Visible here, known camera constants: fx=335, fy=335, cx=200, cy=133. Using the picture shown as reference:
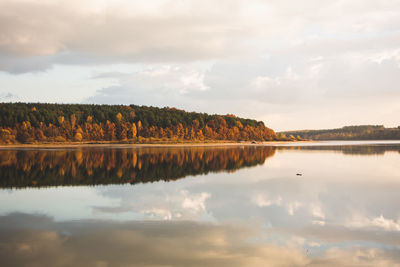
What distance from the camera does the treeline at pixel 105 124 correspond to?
13525 cm

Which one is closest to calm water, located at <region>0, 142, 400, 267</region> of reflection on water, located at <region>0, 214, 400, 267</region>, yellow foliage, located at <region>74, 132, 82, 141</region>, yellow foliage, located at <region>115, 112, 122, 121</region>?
reflection on water, located at <region>0, 214, 400, 267</region>

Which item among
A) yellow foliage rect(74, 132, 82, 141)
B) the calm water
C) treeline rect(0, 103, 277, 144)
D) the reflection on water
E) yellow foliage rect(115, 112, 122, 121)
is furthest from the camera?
yellow foliage rect(115, 112, 122, 121)

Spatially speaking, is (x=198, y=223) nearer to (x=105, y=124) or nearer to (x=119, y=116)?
(x=105, y=124)

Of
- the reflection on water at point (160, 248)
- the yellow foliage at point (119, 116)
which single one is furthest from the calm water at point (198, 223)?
the yellow foliage at point (119, 116)

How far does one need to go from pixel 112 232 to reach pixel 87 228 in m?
1.26

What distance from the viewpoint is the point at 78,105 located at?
176 metres

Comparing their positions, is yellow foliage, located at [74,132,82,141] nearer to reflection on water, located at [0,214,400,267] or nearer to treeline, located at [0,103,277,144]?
treeline, located at [0,103,277,144]

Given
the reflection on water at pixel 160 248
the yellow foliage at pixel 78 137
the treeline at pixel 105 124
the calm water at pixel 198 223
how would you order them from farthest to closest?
the yellow foliage at pixel 78 137, the treeline at pixel 105 124, the calm water at pixel 198 223, the reflection on water at pixel 160 248

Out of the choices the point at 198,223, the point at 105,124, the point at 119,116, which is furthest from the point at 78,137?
the point at 198,223

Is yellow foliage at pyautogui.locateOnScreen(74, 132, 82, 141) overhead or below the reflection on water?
overhead

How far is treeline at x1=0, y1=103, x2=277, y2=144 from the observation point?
444 ft

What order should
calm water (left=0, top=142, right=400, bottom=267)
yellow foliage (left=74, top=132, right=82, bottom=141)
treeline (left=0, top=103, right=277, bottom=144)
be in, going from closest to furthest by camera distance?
calm water (left=0, top=142, right=400, bottom=267)
treeline (left=0, top=103, right=277, bottom=144)
yellow foliage (left=74, top=132, right=82, bottom=141)

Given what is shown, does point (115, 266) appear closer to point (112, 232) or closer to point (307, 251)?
point (112, 232)

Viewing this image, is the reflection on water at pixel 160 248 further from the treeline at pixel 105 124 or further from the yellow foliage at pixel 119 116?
the yellow foliage at pixel 119 116
